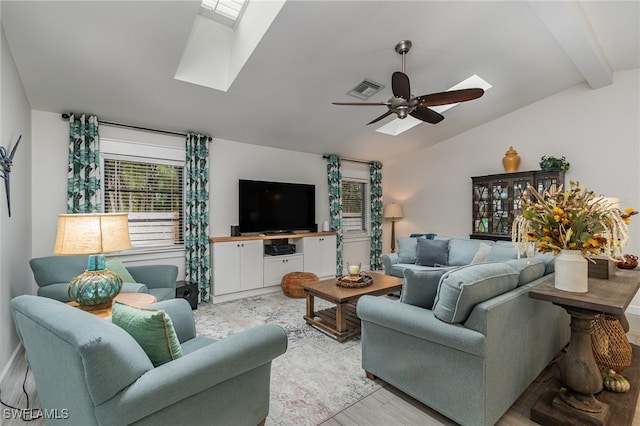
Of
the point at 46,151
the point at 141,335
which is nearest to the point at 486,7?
the point at 141,335

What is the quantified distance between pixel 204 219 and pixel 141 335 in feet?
10.3

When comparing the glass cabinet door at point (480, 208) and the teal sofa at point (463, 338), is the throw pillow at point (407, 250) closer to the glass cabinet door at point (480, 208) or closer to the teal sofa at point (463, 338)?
the glass cabinet door at point (480, 208)

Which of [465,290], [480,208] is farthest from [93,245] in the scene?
[480,208]

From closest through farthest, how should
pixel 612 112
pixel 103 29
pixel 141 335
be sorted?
pixel 141 335, pixel 103 29, pixel 612 112

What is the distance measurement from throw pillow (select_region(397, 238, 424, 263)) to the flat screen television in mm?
1615

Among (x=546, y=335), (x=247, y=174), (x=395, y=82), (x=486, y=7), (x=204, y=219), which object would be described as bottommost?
(x=546, y=335)

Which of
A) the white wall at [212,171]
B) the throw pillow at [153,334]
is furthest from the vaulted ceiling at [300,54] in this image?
the throw pillow at [153,334]

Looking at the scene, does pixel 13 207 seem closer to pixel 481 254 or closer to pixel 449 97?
pixel 449 97

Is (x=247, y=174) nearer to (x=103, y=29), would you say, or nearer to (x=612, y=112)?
(x=103, y=29)

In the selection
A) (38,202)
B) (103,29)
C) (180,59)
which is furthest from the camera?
(38,202)

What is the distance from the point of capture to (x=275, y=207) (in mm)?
4969

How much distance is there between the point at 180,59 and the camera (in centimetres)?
292

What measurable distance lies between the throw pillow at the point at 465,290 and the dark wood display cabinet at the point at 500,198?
3.25 meters

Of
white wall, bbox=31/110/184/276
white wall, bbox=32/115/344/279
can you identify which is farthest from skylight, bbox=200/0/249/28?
white wall, bbox=31/110/184/276
